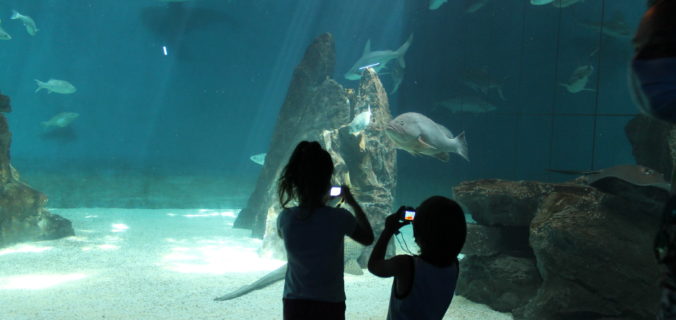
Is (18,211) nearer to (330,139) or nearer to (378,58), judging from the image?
(330,139)

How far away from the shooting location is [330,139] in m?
7.73

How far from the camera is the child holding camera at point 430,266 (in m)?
1.86

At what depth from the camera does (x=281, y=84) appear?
20016mm

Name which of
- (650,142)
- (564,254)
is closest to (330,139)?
(564,254)

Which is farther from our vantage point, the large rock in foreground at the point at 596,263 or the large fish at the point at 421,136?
the large fish at the point at 421,136

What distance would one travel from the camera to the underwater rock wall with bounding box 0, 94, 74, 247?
7.22m

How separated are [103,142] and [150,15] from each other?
17.6 feet

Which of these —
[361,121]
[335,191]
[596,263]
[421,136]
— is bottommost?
[596,263]

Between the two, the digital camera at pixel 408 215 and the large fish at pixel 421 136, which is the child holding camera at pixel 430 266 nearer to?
the digital camera at pixel 408 215

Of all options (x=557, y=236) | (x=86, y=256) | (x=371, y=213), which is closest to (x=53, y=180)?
(x=86, y=256)

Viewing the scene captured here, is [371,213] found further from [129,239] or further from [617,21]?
[617,21]

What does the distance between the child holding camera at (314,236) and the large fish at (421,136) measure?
8.03 ft

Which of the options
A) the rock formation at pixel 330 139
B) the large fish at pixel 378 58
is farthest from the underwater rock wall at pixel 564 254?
the large fish at pixel 378 58

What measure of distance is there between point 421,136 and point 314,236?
2.76 metres
